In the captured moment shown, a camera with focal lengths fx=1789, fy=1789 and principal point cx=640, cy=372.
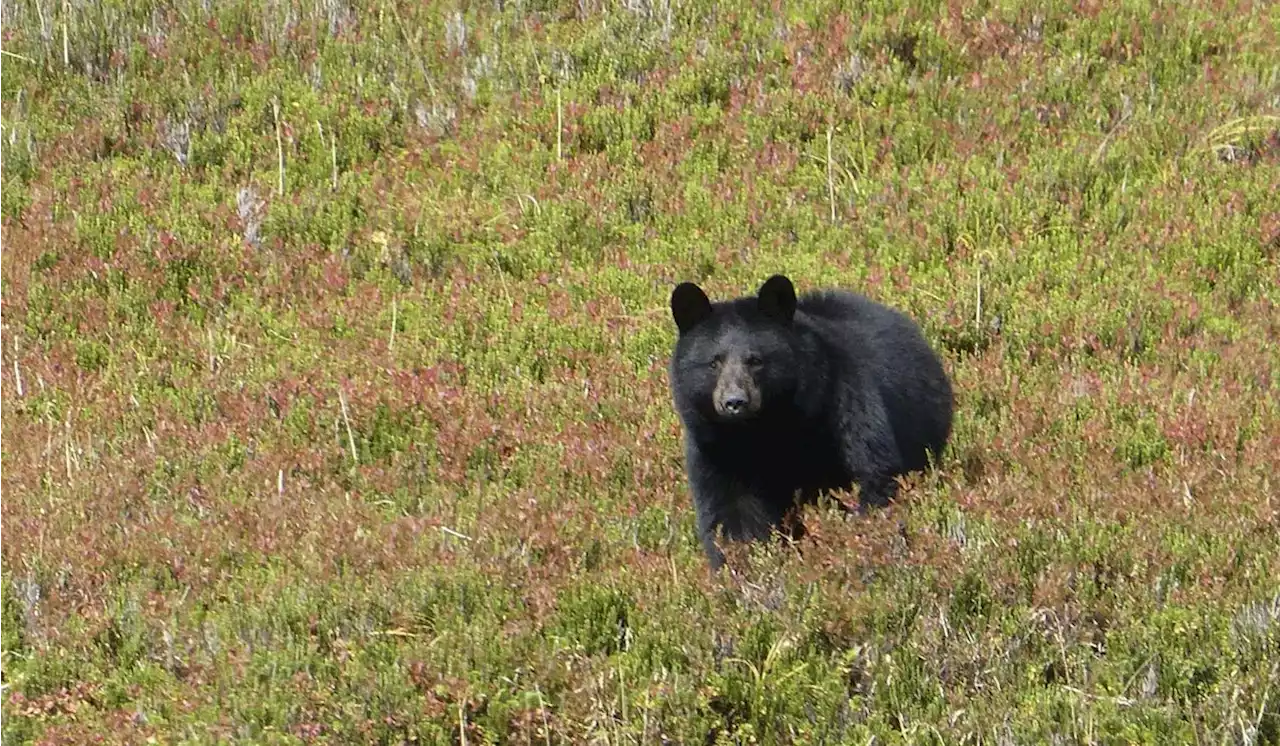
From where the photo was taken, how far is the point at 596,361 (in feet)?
30.6

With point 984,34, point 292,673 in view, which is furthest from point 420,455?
point 984,34

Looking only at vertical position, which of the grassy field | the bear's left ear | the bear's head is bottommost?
the grassy field

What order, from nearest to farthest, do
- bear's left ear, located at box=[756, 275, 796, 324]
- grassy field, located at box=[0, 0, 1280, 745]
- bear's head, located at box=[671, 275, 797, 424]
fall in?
grassy field, located at box=[0, 0, 1280, 745] → bear's head, located at box=[671, 275, 797, 424] → bear's left ear, located at box=[756, 275, 796, 324]

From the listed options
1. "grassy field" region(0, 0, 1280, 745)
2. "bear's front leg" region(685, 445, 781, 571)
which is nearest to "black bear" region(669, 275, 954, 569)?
"bear's front leg" region(685, 445, 781, 571)

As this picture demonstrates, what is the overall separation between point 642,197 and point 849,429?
4433 millimetres

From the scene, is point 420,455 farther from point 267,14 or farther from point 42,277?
point 267,14

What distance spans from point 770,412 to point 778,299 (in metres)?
0.45

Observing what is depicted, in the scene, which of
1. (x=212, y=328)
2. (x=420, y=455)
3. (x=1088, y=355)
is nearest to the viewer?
(x=420, y=455)

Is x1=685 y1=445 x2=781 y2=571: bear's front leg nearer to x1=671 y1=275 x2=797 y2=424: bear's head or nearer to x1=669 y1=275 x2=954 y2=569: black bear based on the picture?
x1=669 y1=275 x2=954 y2=569: black bear

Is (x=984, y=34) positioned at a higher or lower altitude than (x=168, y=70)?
higher

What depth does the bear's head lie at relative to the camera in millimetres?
6867

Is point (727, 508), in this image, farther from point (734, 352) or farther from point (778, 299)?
point (778, 299)

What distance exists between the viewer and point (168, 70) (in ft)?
41.8

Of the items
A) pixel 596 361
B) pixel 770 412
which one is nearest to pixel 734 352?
pixel 770 412
